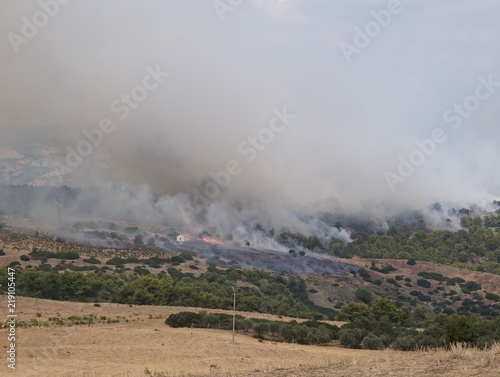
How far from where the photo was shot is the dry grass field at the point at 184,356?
3156 cm

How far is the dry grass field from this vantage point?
31.6m

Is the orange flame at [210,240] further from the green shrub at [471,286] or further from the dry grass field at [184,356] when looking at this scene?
the dry grass field at [184,356]

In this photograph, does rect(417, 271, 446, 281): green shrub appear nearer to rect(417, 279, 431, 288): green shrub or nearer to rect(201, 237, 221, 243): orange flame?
rect(417, 279, 431, 288): green shrub

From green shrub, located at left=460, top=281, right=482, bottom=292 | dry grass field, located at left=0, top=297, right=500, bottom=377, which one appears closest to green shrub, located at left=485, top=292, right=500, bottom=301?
green shrub, located at left=460, top=281, right=482, bottom=292

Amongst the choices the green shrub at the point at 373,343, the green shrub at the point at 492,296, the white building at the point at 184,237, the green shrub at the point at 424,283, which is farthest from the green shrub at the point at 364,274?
the green shrub at the point at 373,343

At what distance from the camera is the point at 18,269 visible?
10338cm

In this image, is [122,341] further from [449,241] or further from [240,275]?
[449,241]

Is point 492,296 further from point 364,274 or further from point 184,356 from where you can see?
point 184,356

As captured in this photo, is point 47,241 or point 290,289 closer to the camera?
point 290,289

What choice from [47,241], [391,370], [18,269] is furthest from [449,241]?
[391,370]

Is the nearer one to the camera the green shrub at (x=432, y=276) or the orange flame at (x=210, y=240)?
the green shrub at (x=432, y=276)

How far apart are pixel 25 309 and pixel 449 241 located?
472 feet

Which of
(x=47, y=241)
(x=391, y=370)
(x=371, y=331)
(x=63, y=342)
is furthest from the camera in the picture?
(x=47, y=241)

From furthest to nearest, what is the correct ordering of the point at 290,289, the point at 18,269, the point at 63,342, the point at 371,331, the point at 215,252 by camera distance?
the point at 215,252 → the point at 290,289 → the point at 18,269 → the point at 371,331 → the point at 63,342
